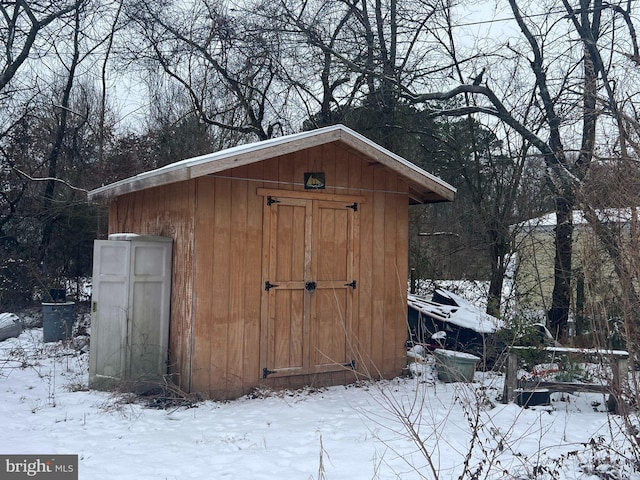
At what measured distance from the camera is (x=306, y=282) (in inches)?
269

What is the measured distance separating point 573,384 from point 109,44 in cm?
1316

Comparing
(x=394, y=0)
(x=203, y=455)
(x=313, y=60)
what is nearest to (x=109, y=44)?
(x=313, y=60)

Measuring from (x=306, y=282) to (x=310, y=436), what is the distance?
2.23 meters

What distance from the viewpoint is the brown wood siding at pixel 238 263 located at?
243 inches

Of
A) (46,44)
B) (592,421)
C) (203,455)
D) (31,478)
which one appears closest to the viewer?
(31,478)

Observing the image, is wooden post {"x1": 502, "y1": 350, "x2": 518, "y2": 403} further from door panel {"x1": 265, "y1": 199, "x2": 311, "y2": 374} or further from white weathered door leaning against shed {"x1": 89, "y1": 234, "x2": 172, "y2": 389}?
white weathered door leaning against shed {"x1": 89, "y1": 234, "x2": 172, "y2": 389}

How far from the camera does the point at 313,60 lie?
12258mm

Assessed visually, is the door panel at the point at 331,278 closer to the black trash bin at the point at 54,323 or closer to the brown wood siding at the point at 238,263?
the brown wood siding at the point at 238,263

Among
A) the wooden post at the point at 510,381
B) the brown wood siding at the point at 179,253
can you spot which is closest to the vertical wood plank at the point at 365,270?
the wooden post at the point at 510,381

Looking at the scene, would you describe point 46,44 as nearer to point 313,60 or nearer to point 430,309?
point 313,60

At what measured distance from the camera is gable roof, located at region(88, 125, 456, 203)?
581 centimetres

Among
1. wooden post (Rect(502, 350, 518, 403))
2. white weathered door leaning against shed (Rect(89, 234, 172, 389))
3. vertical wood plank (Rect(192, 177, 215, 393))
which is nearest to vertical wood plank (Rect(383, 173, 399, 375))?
wooden post (Rect(502, 350, 518, 403))

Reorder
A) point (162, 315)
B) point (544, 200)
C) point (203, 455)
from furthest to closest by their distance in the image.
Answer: point (544, 200) → point (162, 315) → point (203, 455)

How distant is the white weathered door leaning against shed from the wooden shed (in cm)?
15
